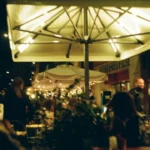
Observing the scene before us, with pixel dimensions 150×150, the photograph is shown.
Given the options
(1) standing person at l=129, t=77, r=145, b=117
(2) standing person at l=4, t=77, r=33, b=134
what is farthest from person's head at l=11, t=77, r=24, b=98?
(1) standing person at l=129, t=77, r=145, b=117

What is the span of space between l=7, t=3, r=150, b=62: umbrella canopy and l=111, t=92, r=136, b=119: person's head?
344 cm

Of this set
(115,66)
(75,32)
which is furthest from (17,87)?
(115,66)

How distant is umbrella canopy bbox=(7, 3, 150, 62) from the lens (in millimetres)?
8742

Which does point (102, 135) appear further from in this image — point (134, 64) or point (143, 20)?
point (134, 64)

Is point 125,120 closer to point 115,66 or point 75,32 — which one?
point 75,32

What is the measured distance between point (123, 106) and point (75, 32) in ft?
18.4

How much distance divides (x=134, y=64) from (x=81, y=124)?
12230mm

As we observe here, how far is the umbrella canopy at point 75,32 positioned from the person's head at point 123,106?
11.3 ft

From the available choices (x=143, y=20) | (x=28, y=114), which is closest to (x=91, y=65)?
(x=143, y=20)

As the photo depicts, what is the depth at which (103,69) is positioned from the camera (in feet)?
72.1

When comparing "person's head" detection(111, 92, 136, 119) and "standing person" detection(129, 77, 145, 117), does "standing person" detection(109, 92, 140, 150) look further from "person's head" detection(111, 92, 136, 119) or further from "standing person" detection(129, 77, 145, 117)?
"standing person" detection(129, 77, 145, 117)

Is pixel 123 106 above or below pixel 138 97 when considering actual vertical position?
below

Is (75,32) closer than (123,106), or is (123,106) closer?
(123,106)

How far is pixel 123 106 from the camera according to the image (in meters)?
4.96
